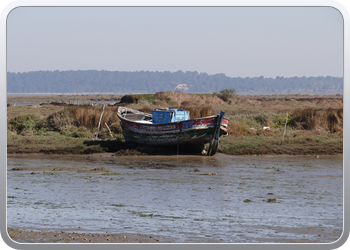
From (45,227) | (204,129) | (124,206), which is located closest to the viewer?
(45,227)

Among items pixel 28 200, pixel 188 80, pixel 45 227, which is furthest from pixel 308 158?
pixel 188 80

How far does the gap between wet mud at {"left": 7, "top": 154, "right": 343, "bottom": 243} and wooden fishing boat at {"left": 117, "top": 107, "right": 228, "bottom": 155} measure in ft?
4.52

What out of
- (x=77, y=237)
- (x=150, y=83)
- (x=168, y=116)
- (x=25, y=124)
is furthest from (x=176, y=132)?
(x=150, y=83)

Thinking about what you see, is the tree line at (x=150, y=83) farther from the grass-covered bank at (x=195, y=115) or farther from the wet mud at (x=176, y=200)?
the wet mud at (x=176, y=200)

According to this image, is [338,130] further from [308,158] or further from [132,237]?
[132,237]

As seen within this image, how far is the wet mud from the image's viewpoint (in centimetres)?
872

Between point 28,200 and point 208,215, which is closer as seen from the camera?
point 208,215

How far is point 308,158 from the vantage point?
69.5 feet

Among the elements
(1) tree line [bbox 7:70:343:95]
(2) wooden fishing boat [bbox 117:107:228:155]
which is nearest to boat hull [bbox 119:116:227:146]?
(2) wooden fishing boat [bbox 117:107:228:155]

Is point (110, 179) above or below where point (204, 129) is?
below

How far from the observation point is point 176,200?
12.1 metres

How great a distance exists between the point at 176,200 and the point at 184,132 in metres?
9.21

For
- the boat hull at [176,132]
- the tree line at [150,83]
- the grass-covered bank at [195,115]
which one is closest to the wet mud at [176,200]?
the boat hull at [176,132]

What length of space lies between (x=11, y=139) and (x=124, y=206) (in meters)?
15.1
